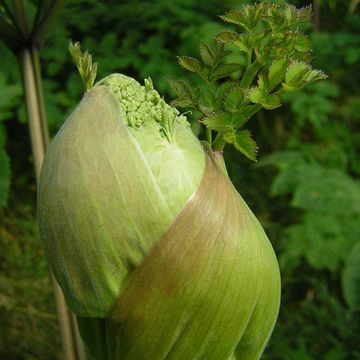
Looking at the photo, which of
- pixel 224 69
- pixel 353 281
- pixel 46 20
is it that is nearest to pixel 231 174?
pixel 353 281

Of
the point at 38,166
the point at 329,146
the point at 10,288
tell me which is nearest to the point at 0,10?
the point at 38,166

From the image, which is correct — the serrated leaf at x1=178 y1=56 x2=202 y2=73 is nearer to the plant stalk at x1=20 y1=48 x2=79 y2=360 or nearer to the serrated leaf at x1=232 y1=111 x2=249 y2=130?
the serrated leaf at x1=232 y1=111 x2=249 y2=130

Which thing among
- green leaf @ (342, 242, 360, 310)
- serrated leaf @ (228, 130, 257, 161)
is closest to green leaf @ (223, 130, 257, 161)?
serrated leaf @ (228, 130, 257, 161)

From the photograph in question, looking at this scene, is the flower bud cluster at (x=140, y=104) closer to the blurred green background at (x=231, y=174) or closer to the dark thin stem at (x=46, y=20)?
the dark thin stem at (x=46, y=20)

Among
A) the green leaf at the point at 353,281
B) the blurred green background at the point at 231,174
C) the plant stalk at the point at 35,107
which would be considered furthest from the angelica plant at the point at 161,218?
the blurred green background at the point at 231,174

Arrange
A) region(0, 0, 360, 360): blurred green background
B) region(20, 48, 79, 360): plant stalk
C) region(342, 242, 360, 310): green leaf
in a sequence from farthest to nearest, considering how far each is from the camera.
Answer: region(0, 0, 360, 360): blurred green background
region(342, 242, 360, 310): green leaf
region(20, 48, 79, 360): plant stalk

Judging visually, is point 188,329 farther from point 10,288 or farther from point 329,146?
point 329,146
